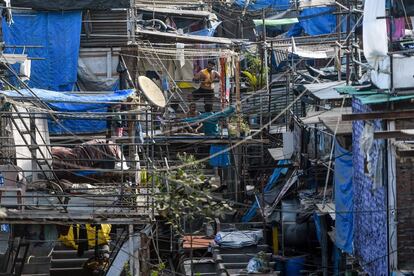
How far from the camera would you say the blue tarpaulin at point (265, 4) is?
39812 mm

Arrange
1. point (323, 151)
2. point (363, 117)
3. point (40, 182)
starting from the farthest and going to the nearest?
1. point (323, 151)
2. point (40, 182)
3. point (363, 117)

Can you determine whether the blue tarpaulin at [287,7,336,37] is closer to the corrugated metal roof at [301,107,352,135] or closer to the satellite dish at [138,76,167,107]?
the satellite dish at [138,76,167,107]

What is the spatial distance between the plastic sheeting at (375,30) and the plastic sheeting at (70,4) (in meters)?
11.8

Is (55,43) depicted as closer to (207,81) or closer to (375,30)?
(207,81)

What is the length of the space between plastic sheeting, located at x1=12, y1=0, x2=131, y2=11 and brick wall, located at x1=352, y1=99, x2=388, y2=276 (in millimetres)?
9148

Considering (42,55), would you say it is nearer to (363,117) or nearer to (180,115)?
(180,115)

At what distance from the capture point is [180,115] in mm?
28156

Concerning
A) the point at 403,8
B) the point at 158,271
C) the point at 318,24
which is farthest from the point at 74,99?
the point at 318,24

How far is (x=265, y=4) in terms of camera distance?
40.3 m

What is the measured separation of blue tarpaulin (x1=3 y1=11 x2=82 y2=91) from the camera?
27.3m

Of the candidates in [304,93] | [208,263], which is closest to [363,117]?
[304,93]

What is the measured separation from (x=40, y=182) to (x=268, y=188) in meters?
6.90

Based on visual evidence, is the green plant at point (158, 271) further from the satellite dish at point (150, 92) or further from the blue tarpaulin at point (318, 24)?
the blue tarpaulin at point (318, 24)

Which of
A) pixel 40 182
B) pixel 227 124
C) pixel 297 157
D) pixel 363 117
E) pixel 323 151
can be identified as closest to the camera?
pixel 363 117
